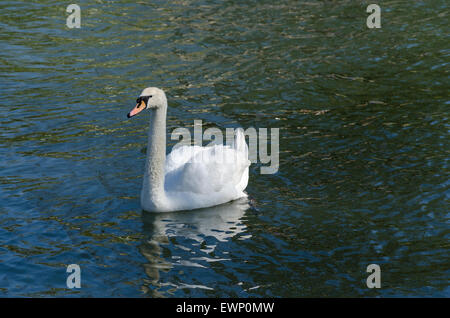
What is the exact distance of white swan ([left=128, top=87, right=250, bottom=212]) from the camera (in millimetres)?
10633

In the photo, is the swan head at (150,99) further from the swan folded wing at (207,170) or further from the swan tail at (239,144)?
the swan tail at (239,144)

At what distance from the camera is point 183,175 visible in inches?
428

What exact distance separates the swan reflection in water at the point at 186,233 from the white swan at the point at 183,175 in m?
0.14

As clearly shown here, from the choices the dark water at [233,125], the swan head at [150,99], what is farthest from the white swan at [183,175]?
the dark water at [233,125]

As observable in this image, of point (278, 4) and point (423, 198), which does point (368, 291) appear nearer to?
point (423, 198)

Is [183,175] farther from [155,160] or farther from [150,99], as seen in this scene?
[150,99]

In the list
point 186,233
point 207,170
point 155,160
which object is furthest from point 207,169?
point 186,233

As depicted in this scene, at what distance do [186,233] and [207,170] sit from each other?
3.73 feet

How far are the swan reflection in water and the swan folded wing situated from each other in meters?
0.35

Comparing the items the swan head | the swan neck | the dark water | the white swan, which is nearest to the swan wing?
the white swan

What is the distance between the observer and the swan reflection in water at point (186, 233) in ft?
30.9

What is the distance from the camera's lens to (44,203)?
11.0 metres

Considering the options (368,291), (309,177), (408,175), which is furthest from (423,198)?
(368,291)
